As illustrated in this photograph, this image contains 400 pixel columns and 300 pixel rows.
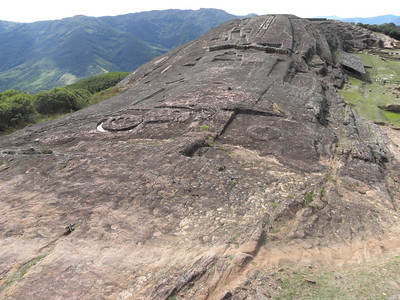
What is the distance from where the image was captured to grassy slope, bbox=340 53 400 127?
84.9 feet

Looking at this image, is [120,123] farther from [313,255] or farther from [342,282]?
[342,282]

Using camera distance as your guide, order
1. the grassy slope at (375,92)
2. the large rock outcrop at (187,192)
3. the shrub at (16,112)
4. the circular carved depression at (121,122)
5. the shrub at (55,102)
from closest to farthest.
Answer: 1. the large rock outcrop at (187,192)
2. the circular carved depression at (121,122)
3. the grassy slope at (375,92)
4. the shrub at (16,112)
5. the shrub at (55,102)

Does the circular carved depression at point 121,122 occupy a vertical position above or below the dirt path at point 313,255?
above

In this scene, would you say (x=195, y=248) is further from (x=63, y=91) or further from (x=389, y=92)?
(x=389, y=92)

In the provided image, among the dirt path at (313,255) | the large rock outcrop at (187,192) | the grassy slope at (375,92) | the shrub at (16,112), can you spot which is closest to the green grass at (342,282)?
the dirt path at (313,255)

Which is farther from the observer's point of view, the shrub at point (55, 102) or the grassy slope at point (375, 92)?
the shrub at point (55, 102)

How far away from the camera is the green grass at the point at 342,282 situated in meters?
6.99

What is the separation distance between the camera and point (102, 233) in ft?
31.7

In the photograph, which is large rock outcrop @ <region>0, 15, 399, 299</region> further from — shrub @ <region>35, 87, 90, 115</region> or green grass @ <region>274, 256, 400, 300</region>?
shrub @ <region>35, 87, 90, 115</region>

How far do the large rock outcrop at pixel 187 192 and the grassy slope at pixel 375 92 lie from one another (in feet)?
17.5

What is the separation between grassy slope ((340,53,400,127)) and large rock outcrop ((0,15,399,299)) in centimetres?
533

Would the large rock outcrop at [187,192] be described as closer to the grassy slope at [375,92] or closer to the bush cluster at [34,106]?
the grassy slope at [375,92]

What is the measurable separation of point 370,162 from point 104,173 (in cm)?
1340

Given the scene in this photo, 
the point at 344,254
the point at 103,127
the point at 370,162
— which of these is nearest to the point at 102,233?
the point at 344,254
